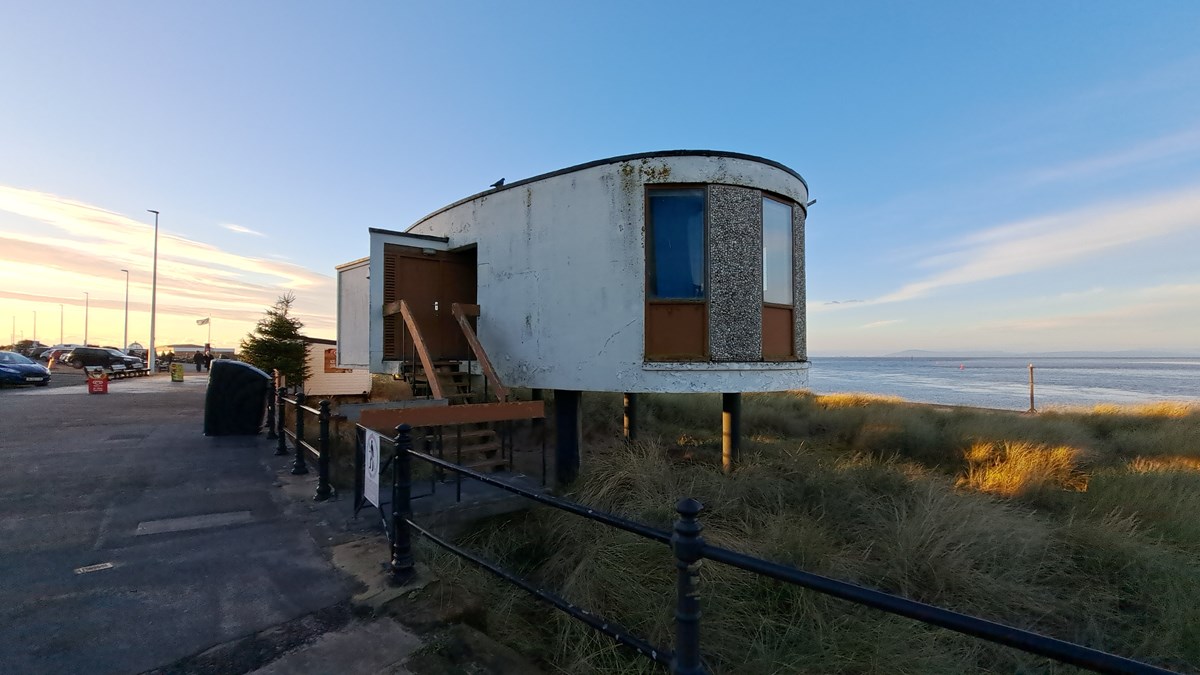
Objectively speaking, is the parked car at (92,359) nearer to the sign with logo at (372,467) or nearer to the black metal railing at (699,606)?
the sign with logo at (372,467)

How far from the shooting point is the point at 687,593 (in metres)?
2.25

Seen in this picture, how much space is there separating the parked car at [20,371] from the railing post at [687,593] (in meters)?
28.6

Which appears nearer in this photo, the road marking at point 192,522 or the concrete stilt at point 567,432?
the road marking at point 192,522

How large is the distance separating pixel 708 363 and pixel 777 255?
2202mm

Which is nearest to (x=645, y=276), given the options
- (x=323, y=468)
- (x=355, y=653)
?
(x=323, y=468)

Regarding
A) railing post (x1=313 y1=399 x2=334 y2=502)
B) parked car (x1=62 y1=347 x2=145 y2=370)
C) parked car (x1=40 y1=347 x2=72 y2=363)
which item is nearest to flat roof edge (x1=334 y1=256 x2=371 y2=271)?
railing post (x1=313 y1=399 x2=334 y2=502)

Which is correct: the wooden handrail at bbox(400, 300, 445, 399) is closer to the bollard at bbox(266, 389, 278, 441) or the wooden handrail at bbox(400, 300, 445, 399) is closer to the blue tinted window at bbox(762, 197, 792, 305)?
the bollard at bbox(266, 389, 278, 441)

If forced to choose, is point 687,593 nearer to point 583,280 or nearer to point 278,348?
point 583,280

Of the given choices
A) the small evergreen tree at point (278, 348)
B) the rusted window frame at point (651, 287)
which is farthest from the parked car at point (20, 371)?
the rusted window frame at point (651, 287)

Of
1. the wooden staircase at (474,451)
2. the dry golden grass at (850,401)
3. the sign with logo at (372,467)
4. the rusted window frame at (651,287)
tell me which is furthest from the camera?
the dry golden grass at (850,401)

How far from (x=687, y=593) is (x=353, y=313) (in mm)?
11656

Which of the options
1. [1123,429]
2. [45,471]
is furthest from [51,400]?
[1123,429]

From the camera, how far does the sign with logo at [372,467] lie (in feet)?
15.7

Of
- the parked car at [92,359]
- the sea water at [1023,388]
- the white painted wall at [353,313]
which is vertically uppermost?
the white painted wall at [353,313]
